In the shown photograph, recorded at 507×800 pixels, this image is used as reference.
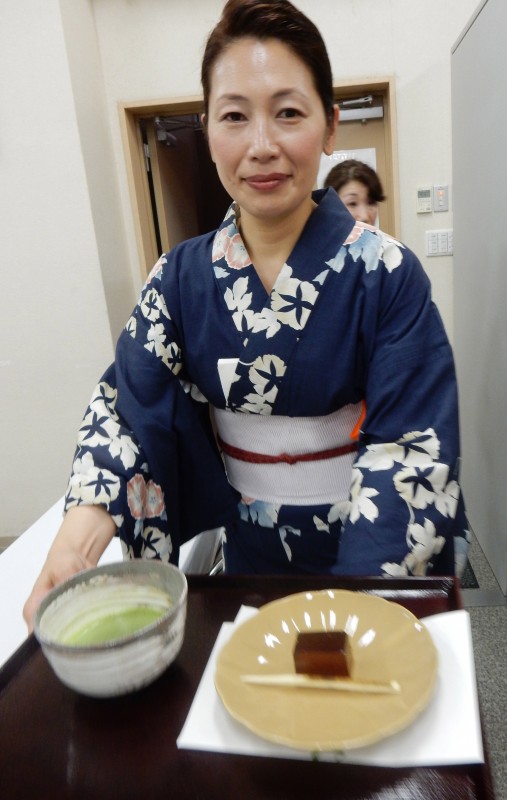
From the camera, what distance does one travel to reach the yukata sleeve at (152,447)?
820 millimetres

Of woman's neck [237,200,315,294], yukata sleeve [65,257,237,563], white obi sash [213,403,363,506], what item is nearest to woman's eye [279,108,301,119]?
woman's neck [237,200,315,294]

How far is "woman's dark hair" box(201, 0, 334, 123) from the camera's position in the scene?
76 cm

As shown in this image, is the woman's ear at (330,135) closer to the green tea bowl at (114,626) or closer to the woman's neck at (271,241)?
the woman's neck at (271,241)

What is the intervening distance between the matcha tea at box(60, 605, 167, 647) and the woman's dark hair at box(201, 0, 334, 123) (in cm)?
70

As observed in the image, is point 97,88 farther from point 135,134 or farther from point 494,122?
point 494,122

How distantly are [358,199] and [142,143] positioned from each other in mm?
1161

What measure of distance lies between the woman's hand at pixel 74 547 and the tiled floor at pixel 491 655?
35.5 inches

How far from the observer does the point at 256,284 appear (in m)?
0.90

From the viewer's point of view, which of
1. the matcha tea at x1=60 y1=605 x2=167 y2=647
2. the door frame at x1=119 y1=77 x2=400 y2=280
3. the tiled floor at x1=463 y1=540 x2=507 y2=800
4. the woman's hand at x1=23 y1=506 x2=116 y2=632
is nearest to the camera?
the matcha tea at x1=60 y1=605 x2=167 y2=647

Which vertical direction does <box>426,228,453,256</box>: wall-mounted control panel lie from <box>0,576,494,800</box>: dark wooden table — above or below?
above

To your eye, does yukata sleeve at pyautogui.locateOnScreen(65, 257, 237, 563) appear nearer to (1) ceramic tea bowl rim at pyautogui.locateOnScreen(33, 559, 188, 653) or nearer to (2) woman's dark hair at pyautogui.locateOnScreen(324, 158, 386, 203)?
(1) ceramic tea bowl rim at pyautogui.locateOnScreen(33, 559, 188, 653)

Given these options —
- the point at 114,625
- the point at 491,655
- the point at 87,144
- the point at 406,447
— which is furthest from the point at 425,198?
the point at 114,625

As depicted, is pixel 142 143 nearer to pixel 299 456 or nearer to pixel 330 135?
pixel 330 135

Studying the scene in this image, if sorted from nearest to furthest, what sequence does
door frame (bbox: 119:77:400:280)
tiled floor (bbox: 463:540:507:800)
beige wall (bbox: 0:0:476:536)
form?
tiled floor (bbox: 463:540:507:800)
beige wall (bbox: 0:0:476:536)
door frame (bbox: 119:77:400:280)
